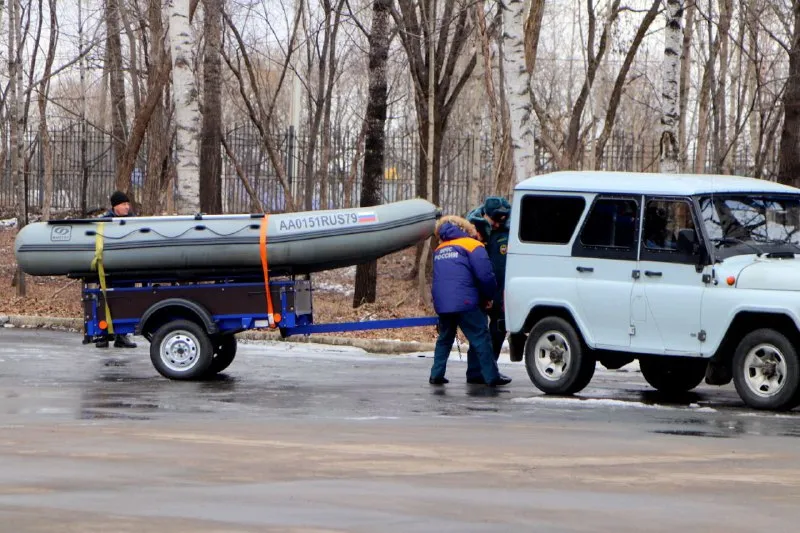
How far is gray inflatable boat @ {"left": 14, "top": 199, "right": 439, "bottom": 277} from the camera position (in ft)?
45.7

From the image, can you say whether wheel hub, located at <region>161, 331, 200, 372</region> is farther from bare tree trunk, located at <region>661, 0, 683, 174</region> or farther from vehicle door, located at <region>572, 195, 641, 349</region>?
bare tree trunk, located at <region>661, 0, 683, 174</region>

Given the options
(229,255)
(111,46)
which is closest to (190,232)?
(229,255)

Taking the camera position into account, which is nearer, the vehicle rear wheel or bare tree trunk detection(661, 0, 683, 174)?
the vehicle rear wheel

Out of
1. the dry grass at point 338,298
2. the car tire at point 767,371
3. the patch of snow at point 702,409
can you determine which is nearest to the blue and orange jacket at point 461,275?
the patch of snow at point 702,409

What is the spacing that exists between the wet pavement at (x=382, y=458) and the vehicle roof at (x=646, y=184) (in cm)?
198

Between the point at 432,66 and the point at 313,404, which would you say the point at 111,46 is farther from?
the point at 313,404

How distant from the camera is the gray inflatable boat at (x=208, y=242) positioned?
45.7 feet

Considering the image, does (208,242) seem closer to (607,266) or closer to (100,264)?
(100,264)

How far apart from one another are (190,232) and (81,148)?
72.7 feet

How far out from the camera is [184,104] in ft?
69.4

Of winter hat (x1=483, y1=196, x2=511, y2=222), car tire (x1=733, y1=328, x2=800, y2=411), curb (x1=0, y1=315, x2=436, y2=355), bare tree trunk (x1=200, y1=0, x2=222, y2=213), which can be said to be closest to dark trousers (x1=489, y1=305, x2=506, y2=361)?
winter hat (x1=483, y1=196, x2=511, y2=222)

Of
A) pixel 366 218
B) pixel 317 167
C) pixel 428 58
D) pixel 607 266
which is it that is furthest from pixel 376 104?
pixel 317 167

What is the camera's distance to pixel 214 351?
14461 millimetres

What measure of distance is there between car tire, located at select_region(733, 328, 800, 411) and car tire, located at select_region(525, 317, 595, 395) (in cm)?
161
